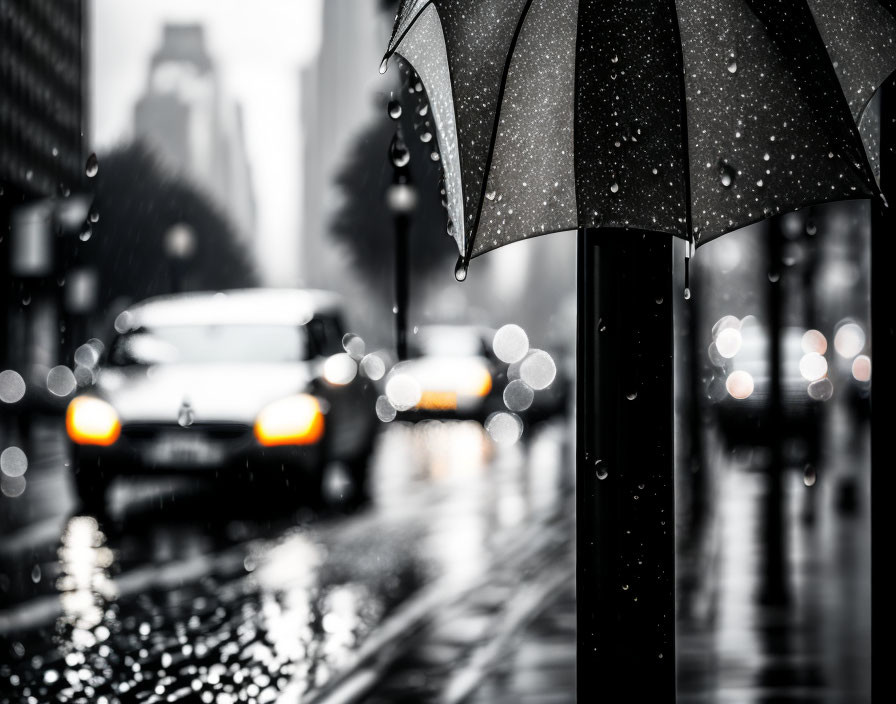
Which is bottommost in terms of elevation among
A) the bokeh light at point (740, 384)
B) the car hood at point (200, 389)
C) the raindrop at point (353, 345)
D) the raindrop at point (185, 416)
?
the raindrop at point (185, 416)

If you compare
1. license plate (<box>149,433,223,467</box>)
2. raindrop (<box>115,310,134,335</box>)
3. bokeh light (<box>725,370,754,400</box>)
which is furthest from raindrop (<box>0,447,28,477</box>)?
bokeh light (<box>725,370,754,400</box>)

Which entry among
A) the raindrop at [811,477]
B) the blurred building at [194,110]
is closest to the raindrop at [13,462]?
the raindrop at [811,477]

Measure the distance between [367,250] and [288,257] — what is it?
186 feet

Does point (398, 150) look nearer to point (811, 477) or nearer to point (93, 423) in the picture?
point (93, 423)

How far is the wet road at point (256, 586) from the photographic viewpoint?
6.01 metres

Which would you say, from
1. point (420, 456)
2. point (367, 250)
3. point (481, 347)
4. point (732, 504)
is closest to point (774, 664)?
point (732, 504)

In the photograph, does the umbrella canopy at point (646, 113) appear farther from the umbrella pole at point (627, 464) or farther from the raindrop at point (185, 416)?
the raindrop at point (185, 416)

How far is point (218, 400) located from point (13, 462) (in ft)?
25.8

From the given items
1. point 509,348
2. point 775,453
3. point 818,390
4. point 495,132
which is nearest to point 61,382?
point 509,348

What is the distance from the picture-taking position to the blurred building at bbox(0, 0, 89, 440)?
4712 centimetres

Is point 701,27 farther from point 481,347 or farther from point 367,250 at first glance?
point 367,250

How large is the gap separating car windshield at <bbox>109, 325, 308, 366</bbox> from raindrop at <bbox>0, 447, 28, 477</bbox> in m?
4.64

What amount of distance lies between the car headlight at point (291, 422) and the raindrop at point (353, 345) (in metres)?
1.68

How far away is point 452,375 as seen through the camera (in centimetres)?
2245
